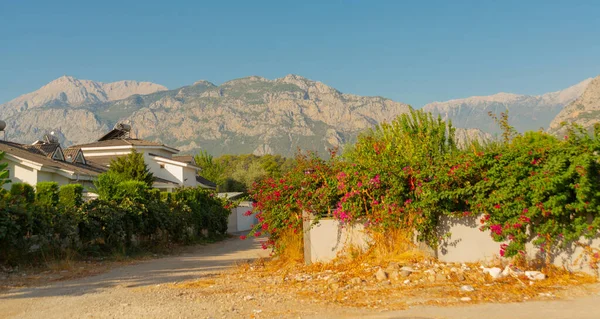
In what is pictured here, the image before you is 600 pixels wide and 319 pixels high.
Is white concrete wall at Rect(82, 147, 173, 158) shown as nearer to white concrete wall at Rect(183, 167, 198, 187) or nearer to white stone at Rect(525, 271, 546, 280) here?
white concrete wall at Rect(183, 167, 198, 187)

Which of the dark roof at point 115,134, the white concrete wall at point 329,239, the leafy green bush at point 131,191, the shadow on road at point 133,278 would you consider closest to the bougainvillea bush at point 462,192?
the white concrete wall at point 329,239

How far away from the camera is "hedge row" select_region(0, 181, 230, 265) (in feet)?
46.8

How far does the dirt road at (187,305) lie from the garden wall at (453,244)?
4.71 ft

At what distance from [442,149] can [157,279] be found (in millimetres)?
11203

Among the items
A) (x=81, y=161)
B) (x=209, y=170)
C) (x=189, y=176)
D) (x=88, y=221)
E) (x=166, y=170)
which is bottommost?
(x=88, y=221)

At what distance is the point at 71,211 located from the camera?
1664 centimetres

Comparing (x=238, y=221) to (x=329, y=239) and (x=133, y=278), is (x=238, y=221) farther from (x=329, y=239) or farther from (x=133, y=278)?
(x=329, y=239)

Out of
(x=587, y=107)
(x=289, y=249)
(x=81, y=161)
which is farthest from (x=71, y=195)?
(x=587, y=107)

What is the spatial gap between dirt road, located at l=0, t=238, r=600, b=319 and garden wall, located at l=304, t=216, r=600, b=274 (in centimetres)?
143

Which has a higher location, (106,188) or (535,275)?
(106,188)

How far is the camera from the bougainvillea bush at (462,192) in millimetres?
9289

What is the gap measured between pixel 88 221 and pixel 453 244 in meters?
11.9

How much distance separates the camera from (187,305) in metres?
8.67

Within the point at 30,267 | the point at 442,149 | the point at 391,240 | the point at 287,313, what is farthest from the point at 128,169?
the point at 287,313
